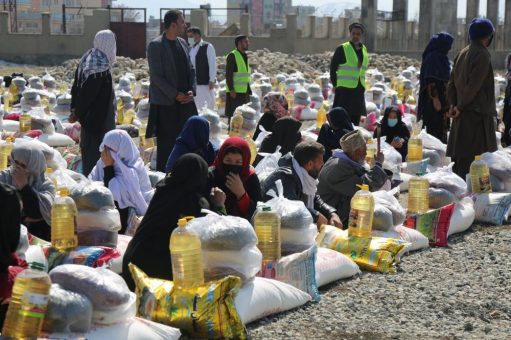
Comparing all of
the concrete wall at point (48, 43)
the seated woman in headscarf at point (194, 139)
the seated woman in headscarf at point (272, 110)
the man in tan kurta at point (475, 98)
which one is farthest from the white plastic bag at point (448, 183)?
the concrete wall at point (48, 43)

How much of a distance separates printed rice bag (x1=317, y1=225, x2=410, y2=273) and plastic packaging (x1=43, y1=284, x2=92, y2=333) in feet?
8.03

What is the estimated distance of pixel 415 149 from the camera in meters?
9.75

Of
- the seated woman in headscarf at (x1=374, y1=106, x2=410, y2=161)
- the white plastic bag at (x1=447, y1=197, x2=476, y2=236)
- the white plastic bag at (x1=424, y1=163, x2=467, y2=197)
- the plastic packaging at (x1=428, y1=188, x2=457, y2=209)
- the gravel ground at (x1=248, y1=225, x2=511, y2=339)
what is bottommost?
the gravel ground at (x1=248, y1=225, x2=511, y2=339)

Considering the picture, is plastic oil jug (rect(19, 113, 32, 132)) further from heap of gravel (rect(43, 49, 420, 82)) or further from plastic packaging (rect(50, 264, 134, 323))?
heap of gravel (rect(43, 49, 420, 82))

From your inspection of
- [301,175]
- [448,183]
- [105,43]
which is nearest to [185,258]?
[301,175]

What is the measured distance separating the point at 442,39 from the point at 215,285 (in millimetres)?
6753

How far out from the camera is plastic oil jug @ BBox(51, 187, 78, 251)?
5.71m

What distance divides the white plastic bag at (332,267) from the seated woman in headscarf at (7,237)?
2.11 metres

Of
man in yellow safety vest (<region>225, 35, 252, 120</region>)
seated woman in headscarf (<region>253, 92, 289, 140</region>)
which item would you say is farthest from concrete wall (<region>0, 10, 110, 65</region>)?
seated woman in headscarf (<region>253, 92, 289, 140</region>)

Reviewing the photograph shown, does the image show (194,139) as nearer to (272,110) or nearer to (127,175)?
(127,175)

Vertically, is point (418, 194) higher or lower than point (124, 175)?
lower

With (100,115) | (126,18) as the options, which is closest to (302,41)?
(126,18)

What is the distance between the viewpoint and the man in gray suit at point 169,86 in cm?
880

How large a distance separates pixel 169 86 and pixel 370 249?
2.95 meters
